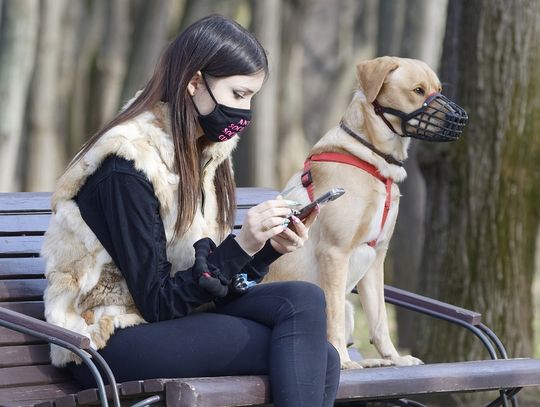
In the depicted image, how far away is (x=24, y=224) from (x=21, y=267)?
30cm

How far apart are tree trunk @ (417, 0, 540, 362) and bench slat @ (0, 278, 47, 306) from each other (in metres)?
3.01

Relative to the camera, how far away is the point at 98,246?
13.7 ft

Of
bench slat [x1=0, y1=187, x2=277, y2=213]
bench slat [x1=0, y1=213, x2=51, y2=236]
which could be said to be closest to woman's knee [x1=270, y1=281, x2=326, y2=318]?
bench slat [x1=0, y1=213, x2=51, y2=236]

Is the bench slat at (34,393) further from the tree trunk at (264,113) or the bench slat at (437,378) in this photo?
the tree trunk at (264,113)

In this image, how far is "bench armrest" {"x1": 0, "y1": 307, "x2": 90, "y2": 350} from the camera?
13.1ft

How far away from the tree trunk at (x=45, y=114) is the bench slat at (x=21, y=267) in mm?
8824

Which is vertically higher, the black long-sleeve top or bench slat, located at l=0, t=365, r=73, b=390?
the black long-sleeve top

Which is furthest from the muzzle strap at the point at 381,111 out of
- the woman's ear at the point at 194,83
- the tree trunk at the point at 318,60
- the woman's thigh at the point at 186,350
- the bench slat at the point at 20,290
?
the tree trunk at the point at 318,60

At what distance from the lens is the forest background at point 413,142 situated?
23.4 feet

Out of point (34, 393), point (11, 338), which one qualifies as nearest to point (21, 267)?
point (11, 338)

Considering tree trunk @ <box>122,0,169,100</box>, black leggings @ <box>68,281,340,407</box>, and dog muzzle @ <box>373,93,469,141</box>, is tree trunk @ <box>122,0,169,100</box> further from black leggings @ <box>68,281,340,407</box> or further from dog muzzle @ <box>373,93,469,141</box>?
black leggings @ <box>68,281,340,407</box>

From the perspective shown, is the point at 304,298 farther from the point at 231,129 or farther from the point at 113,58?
the point at 113,58

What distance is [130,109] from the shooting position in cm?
438

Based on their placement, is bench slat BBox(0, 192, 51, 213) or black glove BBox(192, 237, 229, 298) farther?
bench slat BBox(0, 192, 51, 213)
